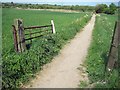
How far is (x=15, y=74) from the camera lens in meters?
7.51

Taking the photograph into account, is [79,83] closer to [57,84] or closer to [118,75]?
[57,84]

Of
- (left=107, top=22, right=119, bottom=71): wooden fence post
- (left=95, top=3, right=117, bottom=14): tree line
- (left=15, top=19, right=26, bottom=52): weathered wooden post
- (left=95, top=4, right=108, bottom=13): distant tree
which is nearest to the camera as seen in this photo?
(left=107, top=22, right=119, bottom=71): wooden fence post

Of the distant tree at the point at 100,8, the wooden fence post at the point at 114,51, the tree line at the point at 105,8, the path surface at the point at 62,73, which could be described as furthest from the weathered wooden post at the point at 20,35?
the distant tree at the point at 100,8

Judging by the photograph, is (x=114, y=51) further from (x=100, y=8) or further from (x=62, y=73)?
(x=100, y=8)

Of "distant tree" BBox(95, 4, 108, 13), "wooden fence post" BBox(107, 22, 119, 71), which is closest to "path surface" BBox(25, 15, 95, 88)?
"wooden fence post" BBox(107, 22, 119, 71)

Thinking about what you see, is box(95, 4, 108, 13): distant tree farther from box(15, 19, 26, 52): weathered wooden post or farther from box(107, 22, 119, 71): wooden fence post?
box(107, 22, 119, 71): wooden fence post

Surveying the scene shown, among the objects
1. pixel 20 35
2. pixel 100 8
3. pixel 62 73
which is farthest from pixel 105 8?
pixel 62 73

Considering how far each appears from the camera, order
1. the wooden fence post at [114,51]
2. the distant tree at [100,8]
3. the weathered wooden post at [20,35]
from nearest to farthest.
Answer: the wooden fence post at [114,51] → the weathered wooden post at [20,35] → the distant tree at [100,8]

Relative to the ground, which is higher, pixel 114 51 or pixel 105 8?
pixel 114 51

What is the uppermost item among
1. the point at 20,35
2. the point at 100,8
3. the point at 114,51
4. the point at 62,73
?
the point at 20,35

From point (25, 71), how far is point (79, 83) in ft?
6.15

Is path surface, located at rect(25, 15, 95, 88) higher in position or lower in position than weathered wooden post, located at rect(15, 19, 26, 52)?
lower

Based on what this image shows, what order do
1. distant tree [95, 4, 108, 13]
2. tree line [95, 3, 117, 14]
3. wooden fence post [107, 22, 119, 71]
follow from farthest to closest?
distant tree [95, 4, 108, 13], tree line [95, 3, 117, 14], wooden fence post [107, 22, 119, 71]

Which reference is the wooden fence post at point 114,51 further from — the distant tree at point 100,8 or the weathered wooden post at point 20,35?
the distant tree at point 100,8
